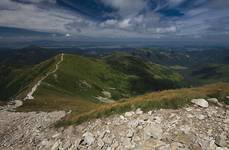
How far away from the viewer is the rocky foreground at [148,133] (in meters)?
16.2

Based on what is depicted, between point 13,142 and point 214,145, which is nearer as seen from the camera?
point 214,145

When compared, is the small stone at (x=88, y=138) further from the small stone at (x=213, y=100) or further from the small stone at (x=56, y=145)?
the small stone at (x=213, y=100)

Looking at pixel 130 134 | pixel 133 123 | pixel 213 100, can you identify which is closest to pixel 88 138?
pixel 130 134

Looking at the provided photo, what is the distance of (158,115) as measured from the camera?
19.5 m

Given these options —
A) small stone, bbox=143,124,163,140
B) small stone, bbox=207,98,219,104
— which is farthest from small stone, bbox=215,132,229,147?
small stone, bbox=207,98,219,104

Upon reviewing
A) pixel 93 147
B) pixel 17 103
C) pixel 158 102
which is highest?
pixel 158 102

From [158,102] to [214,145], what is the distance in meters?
6.71

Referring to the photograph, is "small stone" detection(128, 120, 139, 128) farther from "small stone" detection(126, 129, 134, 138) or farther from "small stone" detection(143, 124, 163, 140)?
"small stone" detection(143, 124, 163, 140)

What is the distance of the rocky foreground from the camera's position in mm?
16172

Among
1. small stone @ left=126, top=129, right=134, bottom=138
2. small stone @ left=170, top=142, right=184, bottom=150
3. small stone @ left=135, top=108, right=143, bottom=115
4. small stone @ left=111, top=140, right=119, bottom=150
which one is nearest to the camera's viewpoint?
small stone @ left=170, top=142, right=184, bottom=150

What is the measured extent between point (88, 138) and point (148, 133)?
4919 millimetres

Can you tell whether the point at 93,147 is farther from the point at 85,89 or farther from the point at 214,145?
the point at 85,89

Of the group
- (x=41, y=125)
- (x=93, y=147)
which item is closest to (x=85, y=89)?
(x=41, y=125)

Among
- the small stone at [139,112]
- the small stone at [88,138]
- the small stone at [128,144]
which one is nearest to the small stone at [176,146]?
the small stone at [128,144]
